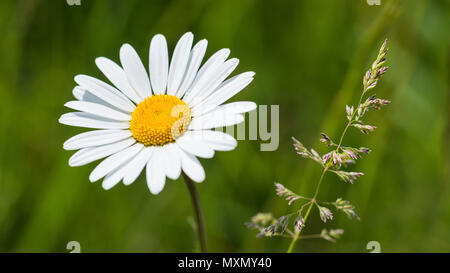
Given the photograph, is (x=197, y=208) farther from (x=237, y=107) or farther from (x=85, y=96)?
(x=85, y=96)

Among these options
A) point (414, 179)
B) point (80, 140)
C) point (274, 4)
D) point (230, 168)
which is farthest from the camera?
point (274, 4)

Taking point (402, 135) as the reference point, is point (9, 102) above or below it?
above

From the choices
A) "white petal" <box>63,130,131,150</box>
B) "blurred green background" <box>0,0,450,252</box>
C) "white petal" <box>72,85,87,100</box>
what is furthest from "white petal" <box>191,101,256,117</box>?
"blurred green background" <box>0,0,450,252</box>

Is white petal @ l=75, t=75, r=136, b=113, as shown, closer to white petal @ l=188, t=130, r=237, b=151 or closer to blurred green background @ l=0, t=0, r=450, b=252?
white petal @ l=188, t=130, r=237, b=151

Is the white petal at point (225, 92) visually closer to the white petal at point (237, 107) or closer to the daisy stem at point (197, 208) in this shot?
the white petal at point (237, 107)

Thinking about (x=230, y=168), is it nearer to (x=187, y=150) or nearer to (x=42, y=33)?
(x=187, y=150)

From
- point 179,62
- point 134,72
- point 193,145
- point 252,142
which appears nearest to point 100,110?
point 134,72
